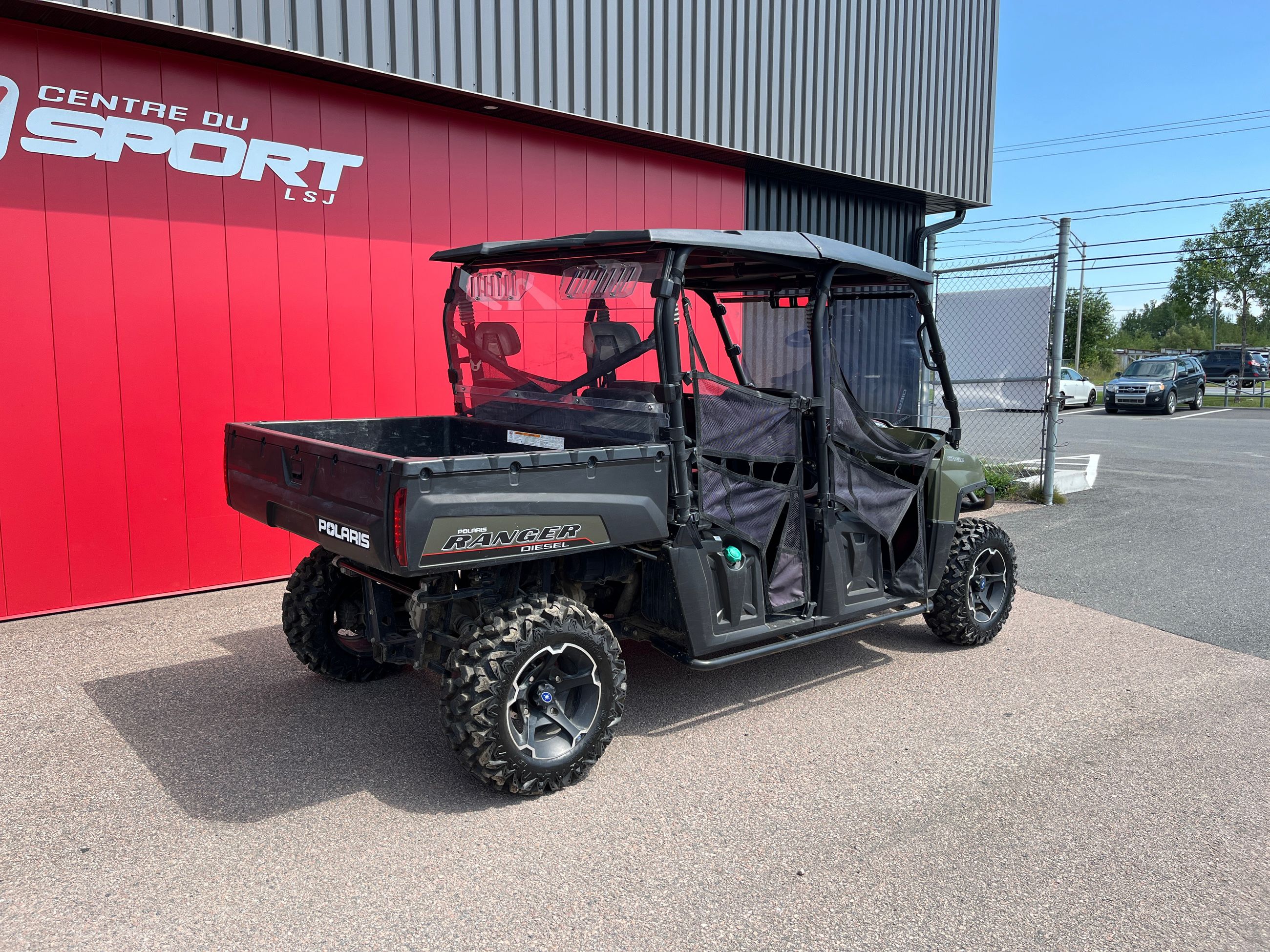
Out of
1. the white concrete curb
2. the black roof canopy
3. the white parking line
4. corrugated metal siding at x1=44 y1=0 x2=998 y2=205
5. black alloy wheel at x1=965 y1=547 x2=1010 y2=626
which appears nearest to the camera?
the black roof canopy

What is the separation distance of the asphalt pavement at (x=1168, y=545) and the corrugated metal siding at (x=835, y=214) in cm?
353

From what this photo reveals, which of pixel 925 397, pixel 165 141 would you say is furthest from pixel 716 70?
pixel 165 141

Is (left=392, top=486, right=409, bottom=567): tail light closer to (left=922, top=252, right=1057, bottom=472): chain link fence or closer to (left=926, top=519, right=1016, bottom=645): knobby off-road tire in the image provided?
(left=926, top=519, right=1016, bottom=645): knobby off-road tire

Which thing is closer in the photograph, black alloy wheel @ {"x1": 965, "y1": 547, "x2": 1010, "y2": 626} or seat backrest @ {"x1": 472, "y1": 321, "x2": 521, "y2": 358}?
seat backrest @ {"x1": 472, "y1": 321, "x2": 521, "y2": 358}

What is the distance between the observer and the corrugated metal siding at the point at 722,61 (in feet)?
20.7

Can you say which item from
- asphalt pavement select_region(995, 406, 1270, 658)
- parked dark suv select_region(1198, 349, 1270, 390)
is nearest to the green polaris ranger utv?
asphalt pavement select_region(995, 406, 1270, 658)

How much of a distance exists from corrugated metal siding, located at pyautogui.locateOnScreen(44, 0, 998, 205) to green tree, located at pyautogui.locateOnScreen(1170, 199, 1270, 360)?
36247 millimetres

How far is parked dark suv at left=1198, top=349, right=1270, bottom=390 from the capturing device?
33844 mm

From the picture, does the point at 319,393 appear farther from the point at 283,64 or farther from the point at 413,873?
the point at 413,873

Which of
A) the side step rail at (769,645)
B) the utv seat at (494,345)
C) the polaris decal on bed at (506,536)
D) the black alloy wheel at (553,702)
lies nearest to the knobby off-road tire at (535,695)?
the black alloy wheel at (553,702)

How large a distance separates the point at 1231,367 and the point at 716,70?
33.4m

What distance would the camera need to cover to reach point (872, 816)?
364 centimetres

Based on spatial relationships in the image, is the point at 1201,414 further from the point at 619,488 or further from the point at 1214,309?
the point at 619,488

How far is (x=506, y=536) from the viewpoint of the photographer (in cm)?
357
